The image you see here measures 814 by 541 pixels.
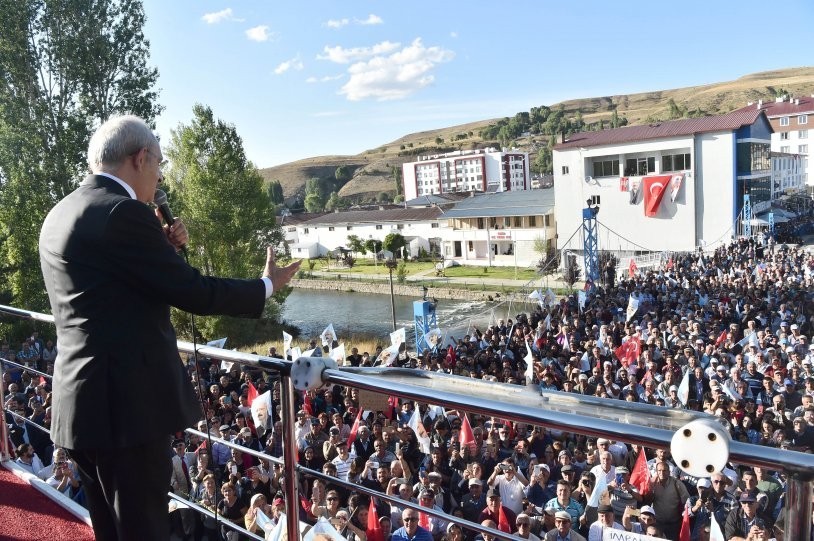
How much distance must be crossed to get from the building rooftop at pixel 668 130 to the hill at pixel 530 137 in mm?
67622

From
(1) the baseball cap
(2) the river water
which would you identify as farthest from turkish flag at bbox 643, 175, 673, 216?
(1) the baseball cap

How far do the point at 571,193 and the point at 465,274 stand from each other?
7560 mm

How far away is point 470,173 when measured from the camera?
8462cm

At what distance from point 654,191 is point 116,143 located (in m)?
31.7

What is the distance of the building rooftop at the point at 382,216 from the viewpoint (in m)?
44.4

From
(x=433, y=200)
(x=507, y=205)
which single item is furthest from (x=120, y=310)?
(x=433, y=200)

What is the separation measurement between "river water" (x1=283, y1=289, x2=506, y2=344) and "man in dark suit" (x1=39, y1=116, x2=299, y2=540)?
70.5 ft

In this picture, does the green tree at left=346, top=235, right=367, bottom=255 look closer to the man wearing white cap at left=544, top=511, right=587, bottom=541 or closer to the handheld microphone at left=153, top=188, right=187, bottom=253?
the man wearing white cap at left=544, top=511, right=587, bottom=541

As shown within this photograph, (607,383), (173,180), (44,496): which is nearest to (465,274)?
(173,180)

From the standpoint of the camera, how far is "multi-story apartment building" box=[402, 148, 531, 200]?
3118 inches

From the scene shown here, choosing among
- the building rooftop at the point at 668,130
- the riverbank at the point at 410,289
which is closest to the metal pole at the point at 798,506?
the riverbank at the point at 410,289

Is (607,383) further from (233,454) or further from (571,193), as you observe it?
(571,193)

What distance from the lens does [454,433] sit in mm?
5977

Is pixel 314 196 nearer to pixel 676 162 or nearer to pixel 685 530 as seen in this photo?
pixel 676 162
